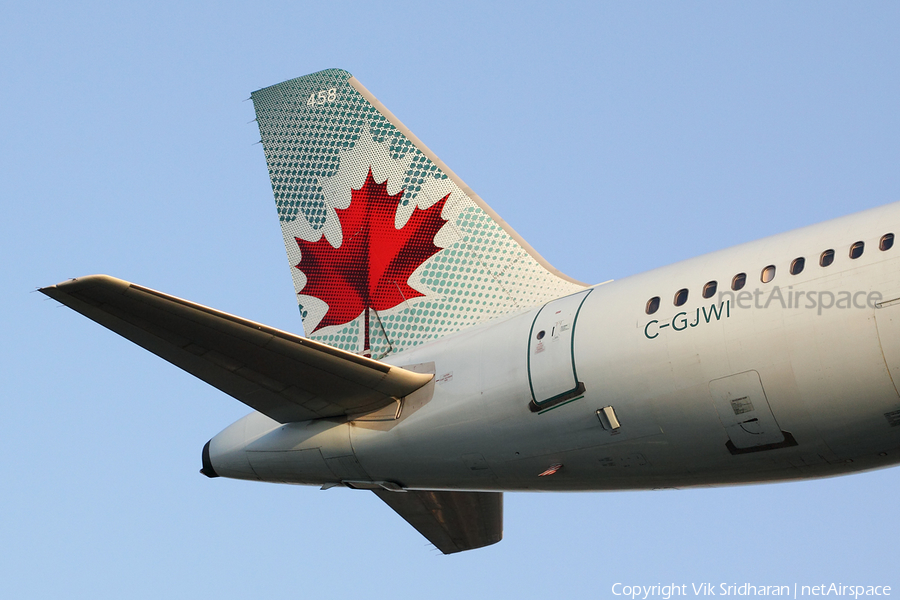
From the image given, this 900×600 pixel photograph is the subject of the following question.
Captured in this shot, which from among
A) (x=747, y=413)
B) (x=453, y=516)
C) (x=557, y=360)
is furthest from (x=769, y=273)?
(x=453, y=516)

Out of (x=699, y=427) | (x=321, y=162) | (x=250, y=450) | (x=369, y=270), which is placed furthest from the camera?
(x=321, y=162)

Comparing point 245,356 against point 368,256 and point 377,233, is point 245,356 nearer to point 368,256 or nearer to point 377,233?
point 368,256

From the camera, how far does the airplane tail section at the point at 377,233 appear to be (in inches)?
666

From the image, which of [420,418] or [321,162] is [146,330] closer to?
[420,418]

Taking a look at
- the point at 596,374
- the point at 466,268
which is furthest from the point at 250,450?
the point at 596,374

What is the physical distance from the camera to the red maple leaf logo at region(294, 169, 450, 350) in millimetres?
17656

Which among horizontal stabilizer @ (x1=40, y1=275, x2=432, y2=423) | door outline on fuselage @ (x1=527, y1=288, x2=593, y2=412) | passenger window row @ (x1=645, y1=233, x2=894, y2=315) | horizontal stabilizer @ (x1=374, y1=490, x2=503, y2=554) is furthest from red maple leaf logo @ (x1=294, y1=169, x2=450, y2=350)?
passenger window row @ (x1=645, y1=233, x2=894, y2=315)

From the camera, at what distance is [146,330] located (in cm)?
1330

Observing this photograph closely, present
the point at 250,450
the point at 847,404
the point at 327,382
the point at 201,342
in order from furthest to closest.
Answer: the point at 250,450 < the point at 327,382 < the point at 201,342 < the point at 847,404

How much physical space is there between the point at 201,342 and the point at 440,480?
13.8 feet

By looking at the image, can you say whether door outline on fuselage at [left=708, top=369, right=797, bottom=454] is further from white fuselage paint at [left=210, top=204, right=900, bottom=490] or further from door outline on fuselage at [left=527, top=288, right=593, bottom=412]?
door outline on fuselage at [left=527, top=288, right=593, bottom=412]

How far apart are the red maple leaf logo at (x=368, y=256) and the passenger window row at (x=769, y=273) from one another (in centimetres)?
527

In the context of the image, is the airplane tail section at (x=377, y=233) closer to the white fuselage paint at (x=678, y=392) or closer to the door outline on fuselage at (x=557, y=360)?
the white fuselage paint at (x=678, y=392)

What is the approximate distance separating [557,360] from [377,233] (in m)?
5.25
